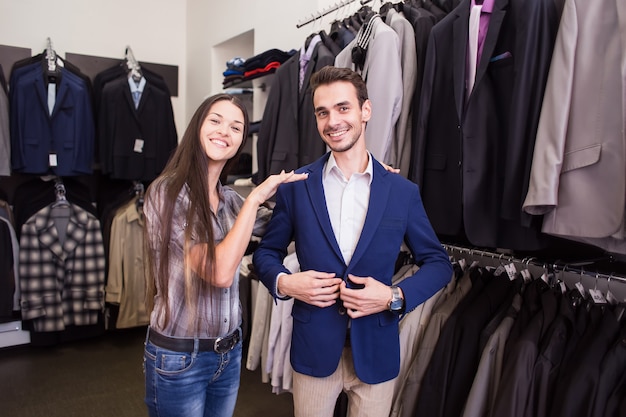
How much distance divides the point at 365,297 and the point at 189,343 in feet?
1.77

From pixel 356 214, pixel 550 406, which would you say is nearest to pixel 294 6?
pixel 356 214

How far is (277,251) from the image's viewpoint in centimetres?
145

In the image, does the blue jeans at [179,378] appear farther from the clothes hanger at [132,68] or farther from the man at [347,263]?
the clothes hanger at [132,68]

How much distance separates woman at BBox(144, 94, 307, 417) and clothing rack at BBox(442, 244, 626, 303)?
1040 mm

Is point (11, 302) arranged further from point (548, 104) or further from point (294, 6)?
point (548, 104)

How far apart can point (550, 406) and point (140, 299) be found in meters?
3.13

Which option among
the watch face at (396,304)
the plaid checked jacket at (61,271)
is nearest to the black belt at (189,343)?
the watch face at (396,304)

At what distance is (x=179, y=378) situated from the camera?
4.21ft

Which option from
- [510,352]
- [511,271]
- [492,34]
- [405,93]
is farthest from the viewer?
[405,93]

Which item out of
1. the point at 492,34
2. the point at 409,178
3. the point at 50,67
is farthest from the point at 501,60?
the point at 50,67

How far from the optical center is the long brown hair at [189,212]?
4.12 feet

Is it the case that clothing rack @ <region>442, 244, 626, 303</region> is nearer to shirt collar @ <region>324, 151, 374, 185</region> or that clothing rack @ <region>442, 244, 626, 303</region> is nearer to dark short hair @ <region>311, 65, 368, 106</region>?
shirt collar @ <region>324, 151, 374, 185</region>

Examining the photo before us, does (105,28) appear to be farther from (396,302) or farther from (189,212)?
(396,302)

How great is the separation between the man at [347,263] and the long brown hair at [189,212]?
21cm
